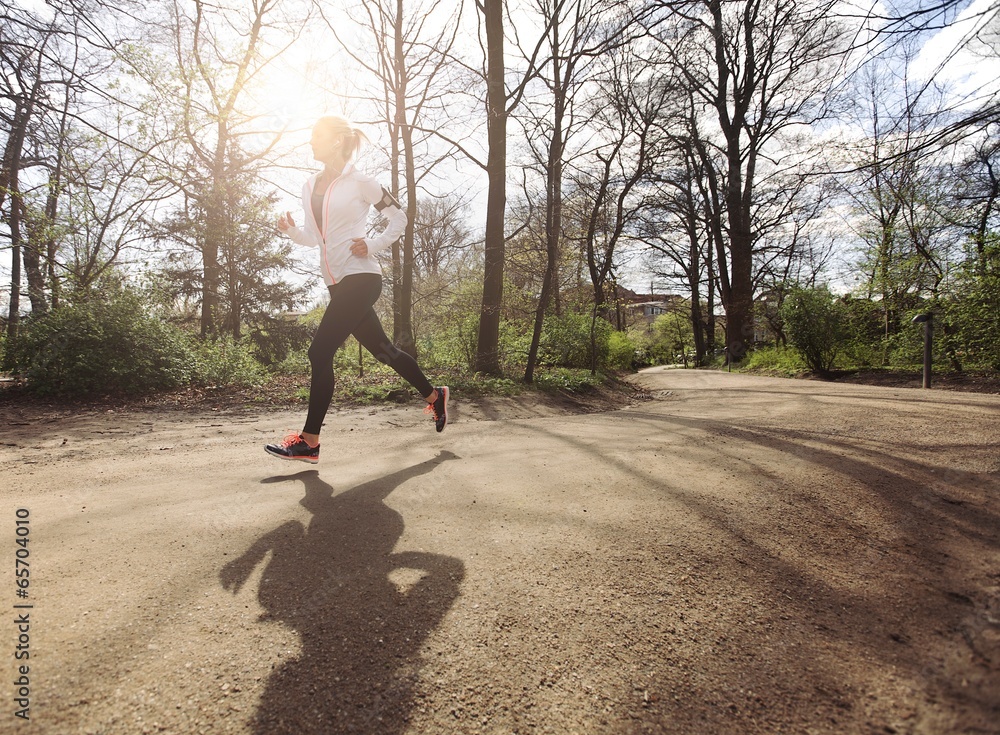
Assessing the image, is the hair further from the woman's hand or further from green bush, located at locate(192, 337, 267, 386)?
green bush, located at locate(192, 337, 267, 386)

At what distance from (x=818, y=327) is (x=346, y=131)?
13.1m

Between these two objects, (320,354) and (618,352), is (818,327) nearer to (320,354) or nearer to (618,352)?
(618,352)

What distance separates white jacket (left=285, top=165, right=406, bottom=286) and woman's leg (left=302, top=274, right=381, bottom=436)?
94 millimetres

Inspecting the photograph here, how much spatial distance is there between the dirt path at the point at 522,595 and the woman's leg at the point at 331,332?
411mm

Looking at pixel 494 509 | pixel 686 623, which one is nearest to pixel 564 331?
pixel 494 509

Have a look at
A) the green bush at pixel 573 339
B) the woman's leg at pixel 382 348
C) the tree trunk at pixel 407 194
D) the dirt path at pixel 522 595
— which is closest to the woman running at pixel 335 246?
the woman's leg at pixel 382 348

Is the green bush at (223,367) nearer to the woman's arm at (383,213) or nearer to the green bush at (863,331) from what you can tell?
the woman's arm at (383,213)

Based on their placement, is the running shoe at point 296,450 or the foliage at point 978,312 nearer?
the running shoe at point 296,450

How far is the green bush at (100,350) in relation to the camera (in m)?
5.75

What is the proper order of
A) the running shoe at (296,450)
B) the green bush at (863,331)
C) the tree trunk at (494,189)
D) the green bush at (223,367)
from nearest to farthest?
1. the running shoe at (296,450)
2. the green bush at (223,367)
3. the tree trunk at (494,189)
4. the green bush at (863,331)

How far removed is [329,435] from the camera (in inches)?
160

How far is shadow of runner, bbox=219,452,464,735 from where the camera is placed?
99 cm

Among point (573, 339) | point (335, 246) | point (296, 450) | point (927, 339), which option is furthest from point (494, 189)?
point (927, 339)

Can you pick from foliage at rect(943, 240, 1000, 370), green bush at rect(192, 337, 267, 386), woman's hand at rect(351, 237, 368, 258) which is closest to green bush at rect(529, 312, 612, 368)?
green bush at rect(192, 337, 267, 386)
